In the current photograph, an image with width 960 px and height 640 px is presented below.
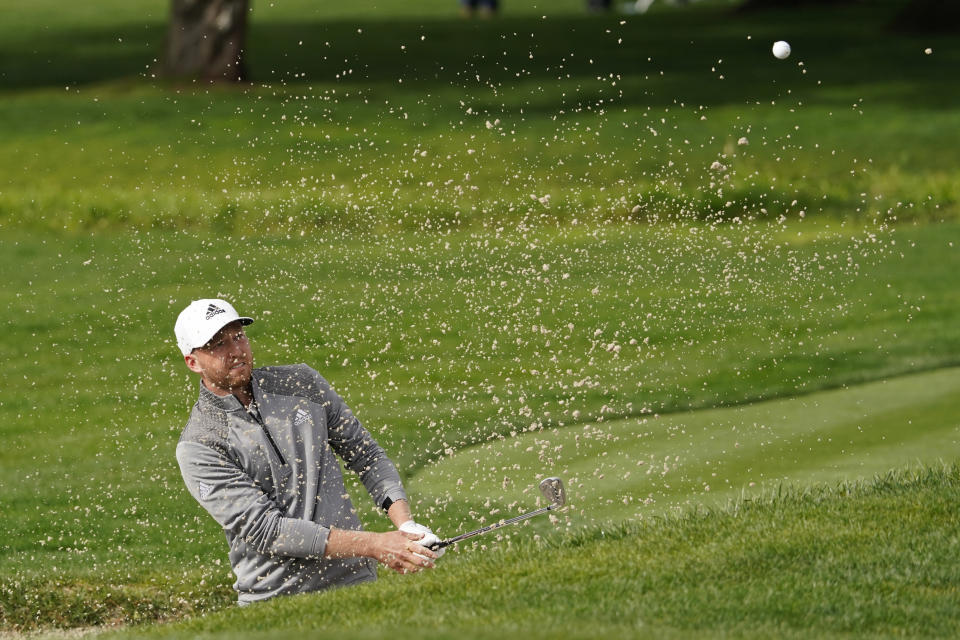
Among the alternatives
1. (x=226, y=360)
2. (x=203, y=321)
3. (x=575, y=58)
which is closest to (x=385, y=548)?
(x=226, y=360)

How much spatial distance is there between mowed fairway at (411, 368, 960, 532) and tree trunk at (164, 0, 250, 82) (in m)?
Answer: 18.3

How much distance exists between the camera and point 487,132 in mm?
25828

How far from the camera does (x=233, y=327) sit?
6.77 meters

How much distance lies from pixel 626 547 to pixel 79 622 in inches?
114

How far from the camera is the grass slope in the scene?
6.29 metres

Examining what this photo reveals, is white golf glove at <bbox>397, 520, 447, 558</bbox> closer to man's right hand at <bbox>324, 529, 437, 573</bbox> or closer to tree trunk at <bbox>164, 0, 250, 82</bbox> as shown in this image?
man's right hand at <bbox>324, 529, 437, 573</bbox>

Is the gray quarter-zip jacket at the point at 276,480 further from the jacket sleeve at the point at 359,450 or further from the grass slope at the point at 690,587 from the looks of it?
the grass slope at the point at 690,587

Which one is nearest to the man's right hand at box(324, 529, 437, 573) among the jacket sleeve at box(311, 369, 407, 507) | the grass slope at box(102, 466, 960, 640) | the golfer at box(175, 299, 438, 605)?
the golfer at box(175, 299, 438, 605)

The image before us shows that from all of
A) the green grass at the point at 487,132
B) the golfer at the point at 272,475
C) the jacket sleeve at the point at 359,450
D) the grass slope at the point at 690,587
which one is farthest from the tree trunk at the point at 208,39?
the golfer at the point at 272,475

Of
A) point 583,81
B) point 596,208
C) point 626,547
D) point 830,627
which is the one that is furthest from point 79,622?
point 583,81

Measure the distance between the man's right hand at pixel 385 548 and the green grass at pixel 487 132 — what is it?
13.0 metres

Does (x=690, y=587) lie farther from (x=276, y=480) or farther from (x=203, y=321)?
(x=203, y=321)

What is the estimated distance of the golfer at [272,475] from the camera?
6625 mm

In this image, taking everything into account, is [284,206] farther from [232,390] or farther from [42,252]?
[232,390]
